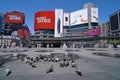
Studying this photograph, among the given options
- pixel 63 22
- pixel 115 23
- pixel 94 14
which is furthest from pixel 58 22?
pixel 115 23

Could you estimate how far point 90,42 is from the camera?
11544 centimetres

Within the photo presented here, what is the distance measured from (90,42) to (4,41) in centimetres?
6506

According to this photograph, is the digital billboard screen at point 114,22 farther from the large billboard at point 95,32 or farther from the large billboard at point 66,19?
the large billboard at point 66,19

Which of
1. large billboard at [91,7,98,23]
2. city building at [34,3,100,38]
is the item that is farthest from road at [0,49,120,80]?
large billboard at [91,7,98,23]

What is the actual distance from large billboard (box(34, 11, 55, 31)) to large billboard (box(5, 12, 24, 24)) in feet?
55.0

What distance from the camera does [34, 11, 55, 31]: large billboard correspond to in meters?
142

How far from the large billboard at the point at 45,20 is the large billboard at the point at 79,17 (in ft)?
67.4

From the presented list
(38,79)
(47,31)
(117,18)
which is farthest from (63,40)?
(38,79)

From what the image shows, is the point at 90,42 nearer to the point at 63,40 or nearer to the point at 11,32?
the point at 63,40

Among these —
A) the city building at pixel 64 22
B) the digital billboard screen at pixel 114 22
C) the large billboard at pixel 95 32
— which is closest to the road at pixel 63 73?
the large billboard at pixel 95 32

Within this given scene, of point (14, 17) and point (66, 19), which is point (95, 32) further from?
point (14, 17)

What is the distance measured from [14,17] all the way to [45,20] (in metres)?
32.7

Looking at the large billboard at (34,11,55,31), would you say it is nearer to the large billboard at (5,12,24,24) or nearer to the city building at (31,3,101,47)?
the city building at (31,3,101,47)

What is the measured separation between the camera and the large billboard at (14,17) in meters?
143
